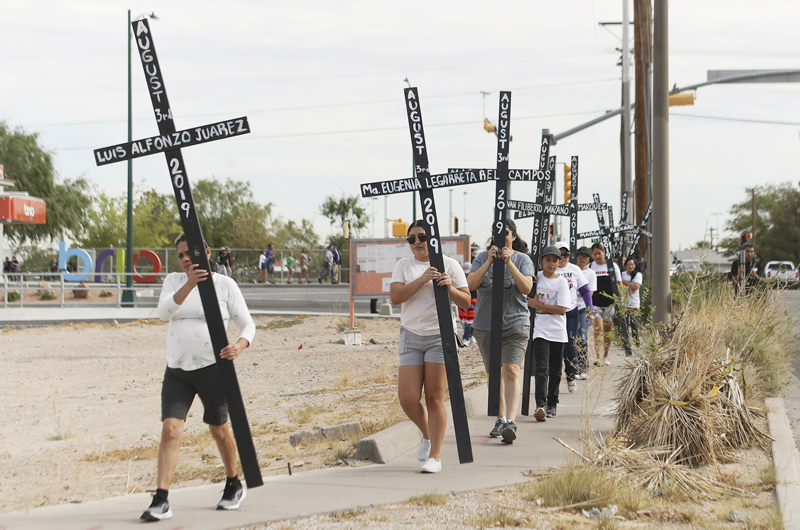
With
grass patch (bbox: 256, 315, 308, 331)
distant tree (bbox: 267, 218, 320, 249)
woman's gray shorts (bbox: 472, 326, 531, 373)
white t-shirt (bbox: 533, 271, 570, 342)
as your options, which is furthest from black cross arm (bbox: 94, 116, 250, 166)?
distant tree (bbox: 267, 218, 320, 249)

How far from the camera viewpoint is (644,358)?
24.5 feet

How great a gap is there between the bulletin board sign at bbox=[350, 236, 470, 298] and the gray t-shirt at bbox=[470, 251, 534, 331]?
462 inches

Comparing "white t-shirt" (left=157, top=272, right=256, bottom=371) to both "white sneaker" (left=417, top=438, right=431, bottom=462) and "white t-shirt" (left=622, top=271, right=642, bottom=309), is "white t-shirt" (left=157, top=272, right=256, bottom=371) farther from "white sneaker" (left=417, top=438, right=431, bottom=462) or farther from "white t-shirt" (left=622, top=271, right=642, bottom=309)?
"white t-shirt" (left=622, top=271, right=642, bottom=309)

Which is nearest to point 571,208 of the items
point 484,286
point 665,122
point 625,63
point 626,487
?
point 665,122

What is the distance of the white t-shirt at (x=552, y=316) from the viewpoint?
8922 mm

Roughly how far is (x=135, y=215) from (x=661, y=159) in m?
63.4

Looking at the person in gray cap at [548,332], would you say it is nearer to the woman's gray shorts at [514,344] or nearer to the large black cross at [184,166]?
the woman's gray shorts at [514,344]

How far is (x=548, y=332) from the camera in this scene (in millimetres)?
8922

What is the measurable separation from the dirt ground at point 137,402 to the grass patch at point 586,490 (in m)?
1.96

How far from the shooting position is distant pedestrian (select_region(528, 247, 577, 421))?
29.2 ft

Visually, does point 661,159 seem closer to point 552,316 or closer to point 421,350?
point 552,316

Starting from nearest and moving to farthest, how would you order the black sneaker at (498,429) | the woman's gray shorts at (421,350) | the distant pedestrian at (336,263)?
the woman's gray shorts at (421,350)
the black sneaker at (498,429)
the distant pedestrian at (336,263)

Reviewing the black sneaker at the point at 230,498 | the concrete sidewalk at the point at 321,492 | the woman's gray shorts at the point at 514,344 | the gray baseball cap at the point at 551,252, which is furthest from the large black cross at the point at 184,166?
the gray baseball cap at the point at 551,252

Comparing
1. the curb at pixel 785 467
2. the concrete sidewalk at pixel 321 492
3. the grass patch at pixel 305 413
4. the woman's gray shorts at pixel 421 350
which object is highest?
the woman's gray shorts at pixel 421 350
